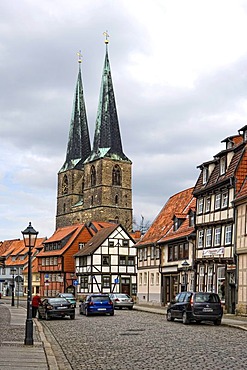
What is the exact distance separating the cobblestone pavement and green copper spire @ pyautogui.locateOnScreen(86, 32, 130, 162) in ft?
339

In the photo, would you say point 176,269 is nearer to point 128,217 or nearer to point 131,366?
point 131,366

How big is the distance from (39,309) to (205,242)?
1213 centimetres

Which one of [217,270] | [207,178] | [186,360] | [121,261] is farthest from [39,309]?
[121,261]

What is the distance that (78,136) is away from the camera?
13788 centimetres

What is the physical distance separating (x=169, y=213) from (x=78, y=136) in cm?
8140

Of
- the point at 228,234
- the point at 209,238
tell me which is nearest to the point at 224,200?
the point at 228,234

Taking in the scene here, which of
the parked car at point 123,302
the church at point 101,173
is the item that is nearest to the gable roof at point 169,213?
the parked car at point 123,302

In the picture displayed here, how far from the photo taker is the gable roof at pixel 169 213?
5494 cm

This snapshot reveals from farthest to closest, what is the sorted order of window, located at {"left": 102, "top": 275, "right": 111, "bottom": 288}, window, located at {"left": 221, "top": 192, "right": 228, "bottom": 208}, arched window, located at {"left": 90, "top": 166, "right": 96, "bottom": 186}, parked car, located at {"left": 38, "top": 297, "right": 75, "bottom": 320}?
arched window, located at {"left": 90, "top": 166, "right": 96, "bottom": 186}, window, located at {"left": 102, "top": 275, "right": 111, "bottom": 288}, window, located at {"left": 221, "top": 192, "right": 228, "bottom": 208}, parked car, located at {"left": 38, "top": 297, "right": 75, "bottom": 320}

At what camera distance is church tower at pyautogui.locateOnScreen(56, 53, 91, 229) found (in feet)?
447

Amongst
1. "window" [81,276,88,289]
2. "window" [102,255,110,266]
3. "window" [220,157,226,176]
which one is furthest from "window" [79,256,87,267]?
"window" [220,157,226,176]

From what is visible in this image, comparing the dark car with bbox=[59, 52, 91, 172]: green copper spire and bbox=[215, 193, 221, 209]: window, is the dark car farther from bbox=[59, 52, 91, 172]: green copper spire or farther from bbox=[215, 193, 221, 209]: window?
bbox=[59, 52, 91, 172]: green copper spire

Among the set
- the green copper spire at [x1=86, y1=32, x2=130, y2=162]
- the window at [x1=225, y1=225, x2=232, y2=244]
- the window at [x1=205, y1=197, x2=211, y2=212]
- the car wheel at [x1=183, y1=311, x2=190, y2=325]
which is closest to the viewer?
the car wheel at [x1=183, y1=311, x2=190, y2=325]

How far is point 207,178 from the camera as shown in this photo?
4516 cm
